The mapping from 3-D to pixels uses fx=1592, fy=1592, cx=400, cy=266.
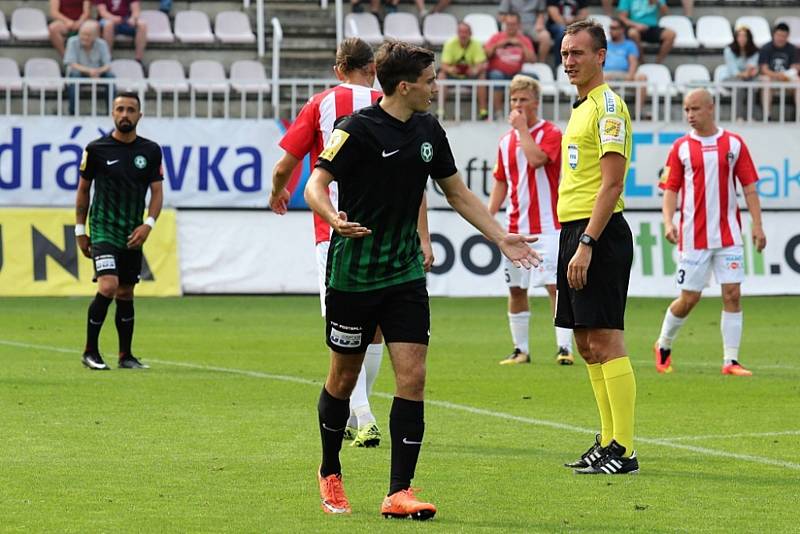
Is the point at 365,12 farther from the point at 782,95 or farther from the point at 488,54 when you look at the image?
the point at 782,95

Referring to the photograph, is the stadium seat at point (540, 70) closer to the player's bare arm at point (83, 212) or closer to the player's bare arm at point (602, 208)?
the player's bare arm at point (83, 212)

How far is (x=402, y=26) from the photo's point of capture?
25562 millimetres

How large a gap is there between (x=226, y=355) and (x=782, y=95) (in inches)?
440

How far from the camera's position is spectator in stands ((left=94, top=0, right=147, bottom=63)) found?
23844mm

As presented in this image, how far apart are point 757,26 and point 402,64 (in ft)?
71.2

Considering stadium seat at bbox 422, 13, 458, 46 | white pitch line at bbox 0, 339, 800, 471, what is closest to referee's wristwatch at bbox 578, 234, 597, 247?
white pitch line at bbox 0, 339, 800, 471

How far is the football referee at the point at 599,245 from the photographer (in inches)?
299

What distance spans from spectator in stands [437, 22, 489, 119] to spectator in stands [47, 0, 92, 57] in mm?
5438

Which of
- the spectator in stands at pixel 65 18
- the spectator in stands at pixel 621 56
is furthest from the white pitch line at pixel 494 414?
the spectator in stands at pixel 621 56

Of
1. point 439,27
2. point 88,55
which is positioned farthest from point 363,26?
point 88,55

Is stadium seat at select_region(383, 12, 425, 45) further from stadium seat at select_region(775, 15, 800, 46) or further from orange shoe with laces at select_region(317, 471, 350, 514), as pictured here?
orange shoe with laces at select_region(317, 471, 350, 514)

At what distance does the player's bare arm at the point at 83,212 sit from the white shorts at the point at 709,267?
4.69m

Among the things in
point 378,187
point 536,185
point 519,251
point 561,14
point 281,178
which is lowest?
point 536,185

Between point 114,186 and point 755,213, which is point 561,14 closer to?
point 755,213
